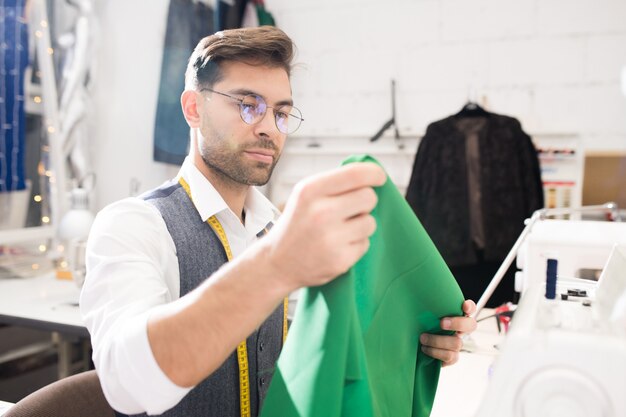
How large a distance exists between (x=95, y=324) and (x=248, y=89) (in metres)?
0.66

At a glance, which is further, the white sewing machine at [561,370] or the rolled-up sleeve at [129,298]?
the rolled-up sleeve at [129,298]

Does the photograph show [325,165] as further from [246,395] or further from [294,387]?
[294,387]

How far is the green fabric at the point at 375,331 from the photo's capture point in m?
0.68

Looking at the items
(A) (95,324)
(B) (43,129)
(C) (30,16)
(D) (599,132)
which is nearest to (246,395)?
(A) (95,324)

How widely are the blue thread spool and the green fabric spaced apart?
158 millimetres

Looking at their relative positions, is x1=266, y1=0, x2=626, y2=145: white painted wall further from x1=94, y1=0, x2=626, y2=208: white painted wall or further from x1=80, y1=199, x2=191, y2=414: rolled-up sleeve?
x1=80, y1=199, x2=191, y2=414: rolled-up sleeve

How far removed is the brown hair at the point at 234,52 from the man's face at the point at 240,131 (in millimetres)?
18

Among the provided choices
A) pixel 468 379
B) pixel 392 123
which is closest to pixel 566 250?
pixel 468 379

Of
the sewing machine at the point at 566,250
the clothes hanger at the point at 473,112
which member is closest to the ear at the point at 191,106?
the sewing machine at the point at 566,250

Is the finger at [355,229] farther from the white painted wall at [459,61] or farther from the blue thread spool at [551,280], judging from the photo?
the white painted wall at [459,61]

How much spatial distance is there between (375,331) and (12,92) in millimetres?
2429

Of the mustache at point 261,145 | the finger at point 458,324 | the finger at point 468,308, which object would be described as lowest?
the finger at point 458,324

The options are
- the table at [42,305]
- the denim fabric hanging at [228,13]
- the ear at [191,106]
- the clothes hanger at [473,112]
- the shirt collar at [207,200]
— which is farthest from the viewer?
the denim fabric hanging at [228,13]

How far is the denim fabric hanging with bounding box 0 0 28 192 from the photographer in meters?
2.48
